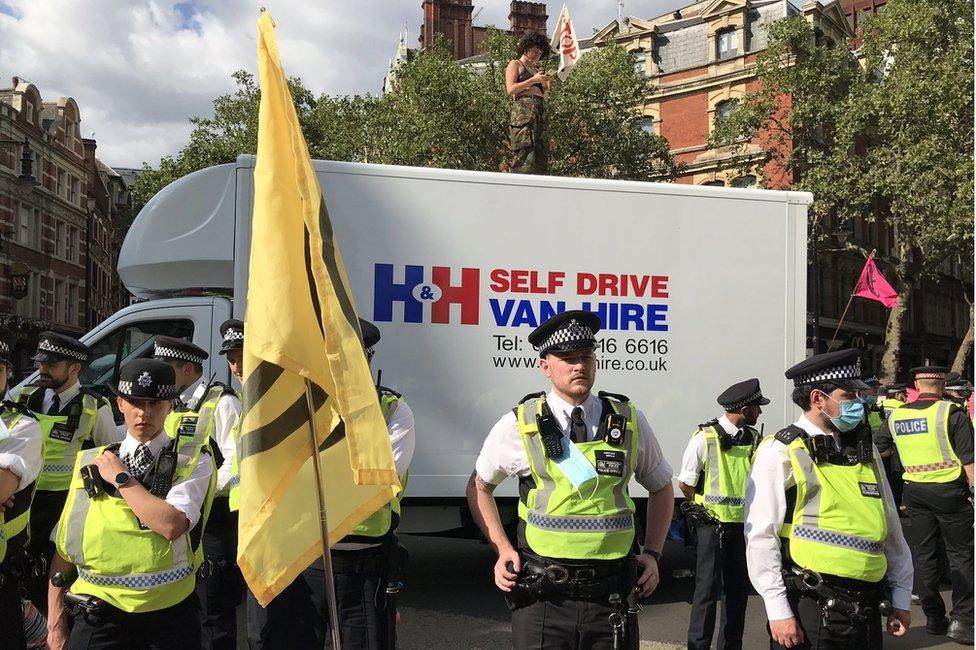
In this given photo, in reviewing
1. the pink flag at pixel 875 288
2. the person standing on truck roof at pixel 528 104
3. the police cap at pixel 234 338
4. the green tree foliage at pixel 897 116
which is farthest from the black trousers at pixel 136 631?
the green tree foliage at pixel 897 116

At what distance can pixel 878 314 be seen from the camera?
4394cm

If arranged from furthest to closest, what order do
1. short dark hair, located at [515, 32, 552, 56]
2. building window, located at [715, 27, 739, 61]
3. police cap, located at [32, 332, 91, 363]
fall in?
building window, located at [715, 27, 739, 61] < short dark hair, located at [515, 32, 552, 56] < police cap, located at [32, 332, 91, 363]

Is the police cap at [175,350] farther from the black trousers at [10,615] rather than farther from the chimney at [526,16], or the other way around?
the chimney at [526,16]

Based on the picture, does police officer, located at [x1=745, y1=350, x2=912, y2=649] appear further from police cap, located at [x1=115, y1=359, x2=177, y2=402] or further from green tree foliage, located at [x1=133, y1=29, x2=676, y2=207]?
green tree foliage, located at [x1=133, y1=29, x2=676, y2=207]

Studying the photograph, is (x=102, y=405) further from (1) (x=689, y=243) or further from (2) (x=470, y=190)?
(1) (x=689, y=243)

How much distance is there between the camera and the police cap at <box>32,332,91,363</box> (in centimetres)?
546

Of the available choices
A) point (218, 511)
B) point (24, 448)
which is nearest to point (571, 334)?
point (24, 448)

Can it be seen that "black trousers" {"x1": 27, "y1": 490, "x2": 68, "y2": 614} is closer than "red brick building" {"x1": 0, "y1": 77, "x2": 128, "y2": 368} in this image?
Yes

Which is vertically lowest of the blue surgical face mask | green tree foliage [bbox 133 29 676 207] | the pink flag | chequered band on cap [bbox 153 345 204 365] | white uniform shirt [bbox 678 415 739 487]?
white uniform shirt [bbox 678 415 739 487]

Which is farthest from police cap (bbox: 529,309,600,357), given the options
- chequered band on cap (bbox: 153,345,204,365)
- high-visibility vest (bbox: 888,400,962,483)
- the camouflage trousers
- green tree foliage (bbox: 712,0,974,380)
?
green tree foliage (bbox: 712,0,974,380)

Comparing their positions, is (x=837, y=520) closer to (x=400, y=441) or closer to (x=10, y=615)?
(x=400, y=441)

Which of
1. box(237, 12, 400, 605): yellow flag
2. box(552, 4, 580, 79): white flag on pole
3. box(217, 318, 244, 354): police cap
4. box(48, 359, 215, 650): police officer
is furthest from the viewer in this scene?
box(552, 4, 580, 79): white flag on pole

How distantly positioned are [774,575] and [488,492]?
47.2 inches

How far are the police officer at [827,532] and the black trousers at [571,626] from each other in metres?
0.61
